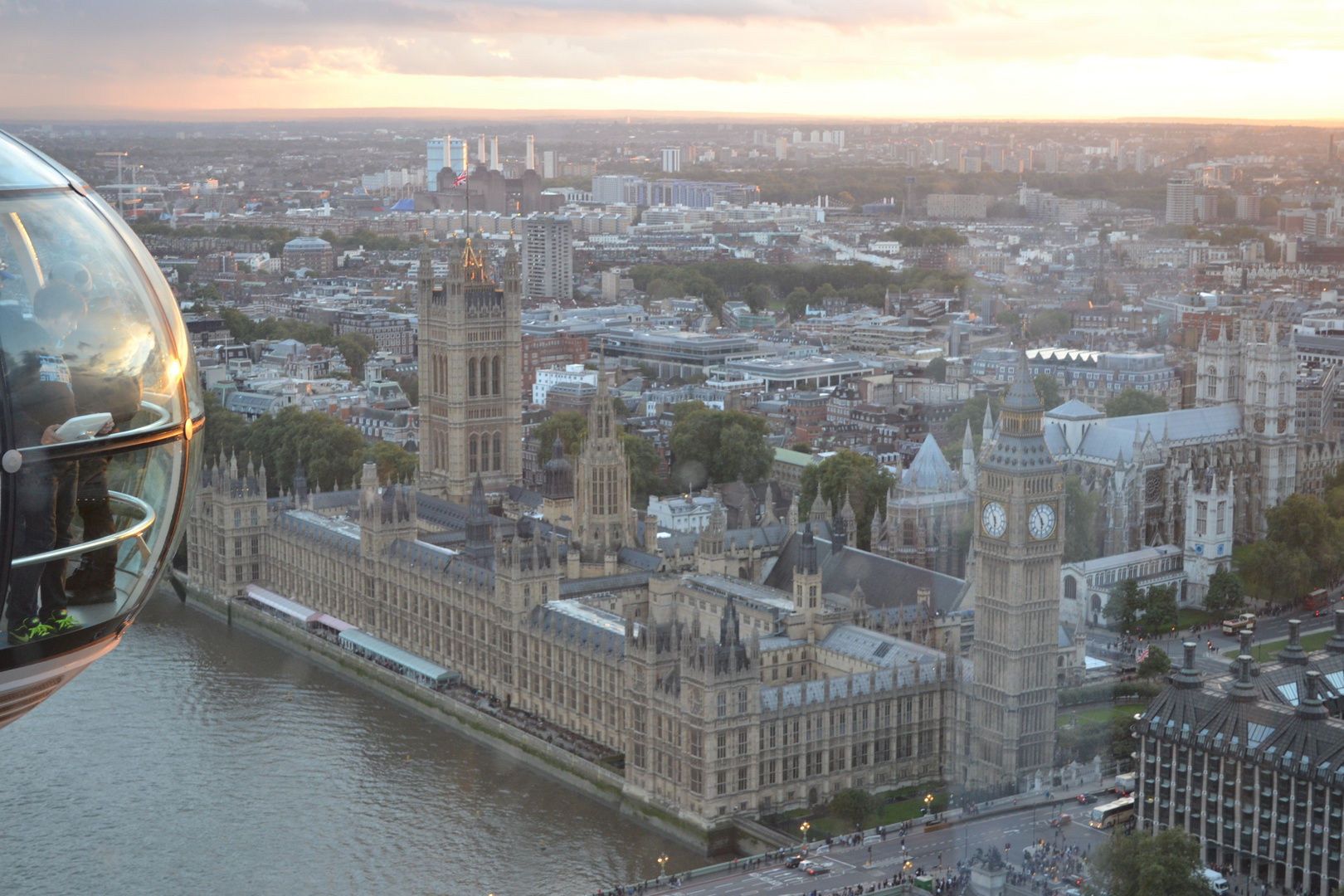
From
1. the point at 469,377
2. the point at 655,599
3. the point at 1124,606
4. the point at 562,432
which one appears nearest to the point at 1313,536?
the point at 1124,606

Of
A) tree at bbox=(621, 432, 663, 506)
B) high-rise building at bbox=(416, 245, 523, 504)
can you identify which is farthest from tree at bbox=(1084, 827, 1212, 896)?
tree at bbox=(621, 432, 663, 506)

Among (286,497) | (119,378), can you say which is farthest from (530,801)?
(119,378)

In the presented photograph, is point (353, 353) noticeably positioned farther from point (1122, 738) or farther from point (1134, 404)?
point (1122, 738)

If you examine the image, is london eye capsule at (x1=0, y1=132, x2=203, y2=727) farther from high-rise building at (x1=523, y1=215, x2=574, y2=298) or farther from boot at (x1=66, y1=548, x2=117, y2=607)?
high-rise building at (x1=523, y1=215, x2=574, y2=298)

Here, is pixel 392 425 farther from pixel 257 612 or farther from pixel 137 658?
pixel 137 658

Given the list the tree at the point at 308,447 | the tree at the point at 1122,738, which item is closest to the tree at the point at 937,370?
the tree at the point at 308,447

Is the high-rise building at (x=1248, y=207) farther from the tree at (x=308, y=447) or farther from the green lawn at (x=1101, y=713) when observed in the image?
the green lawn at (x=1101, y=713)
